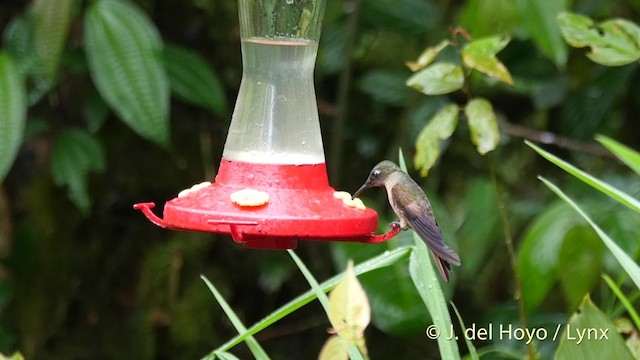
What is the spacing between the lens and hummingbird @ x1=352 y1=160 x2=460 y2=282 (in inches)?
66.2

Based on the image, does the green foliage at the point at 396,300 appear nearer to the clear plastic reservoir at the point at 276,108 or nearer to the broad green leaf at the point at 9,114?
the clear plastic reservoir at the point at 276,108

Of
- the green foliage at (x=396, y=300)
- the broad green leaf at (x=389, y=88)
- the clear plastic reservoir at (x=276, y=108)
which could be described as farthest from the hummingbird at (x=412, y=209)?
the broad green leaf at (x=389, y=88)

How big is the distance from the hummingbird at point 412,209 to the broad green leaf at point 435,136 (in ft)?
0.21

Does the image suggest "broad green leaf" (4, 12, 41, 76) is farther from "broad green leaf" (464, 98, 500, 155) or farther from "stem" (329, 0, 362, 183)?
"broad green leaf" (464, 98, 500, 155)

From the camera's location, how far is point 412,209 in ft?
5.90

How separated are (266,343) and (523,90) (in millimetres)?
1190

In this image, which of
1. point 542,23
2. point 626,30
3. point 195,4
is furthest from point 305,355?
point 626,30

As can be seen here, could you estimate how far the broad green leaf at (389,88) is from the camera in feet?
9.92

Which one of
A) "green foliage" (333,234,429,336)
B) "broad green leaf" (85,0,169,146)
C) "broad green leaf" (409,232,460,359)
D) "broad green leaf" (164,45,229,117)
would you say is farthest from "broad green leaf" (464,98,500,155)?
"broad green leaf" (164,45,229,117)

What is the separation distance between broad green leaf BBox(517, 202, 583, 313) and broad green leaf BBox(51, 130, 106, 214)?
1.09m

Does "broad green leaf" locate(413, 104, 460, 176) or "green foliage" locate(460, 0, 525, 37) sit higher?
"green foliage" locate(460, 0, 525, 37)

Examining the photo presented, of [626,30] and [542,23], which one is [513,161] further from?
[626,30]

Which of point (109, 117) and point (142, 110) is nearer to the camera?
point (142, 110)

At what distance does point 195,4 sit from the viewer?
3.11 metres
